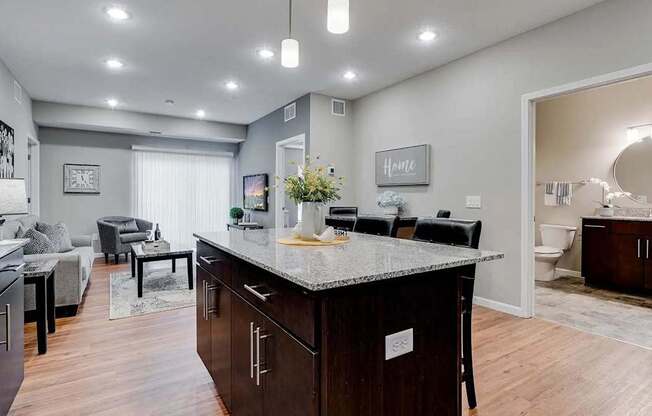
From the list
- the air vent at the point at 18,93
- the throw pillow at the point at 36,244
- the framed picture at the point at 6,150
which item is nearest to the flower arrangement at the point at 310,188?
the throw pillow at the point at 36,244

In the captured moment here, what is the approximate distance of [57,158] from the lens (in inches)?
253

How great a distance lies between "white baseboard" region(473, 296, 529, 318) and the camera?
335cm

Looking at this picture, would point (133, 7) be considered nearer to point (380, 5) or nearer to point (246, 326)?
point (380, 5)

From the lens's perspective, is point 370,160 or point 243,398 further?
point 370,160

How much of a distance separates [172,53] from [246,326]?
3.44m

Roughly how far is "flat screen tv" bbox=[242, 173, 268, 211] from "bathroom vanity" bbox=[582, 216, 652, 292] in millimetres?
4879

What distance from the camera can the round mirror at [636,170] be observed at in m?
4.33

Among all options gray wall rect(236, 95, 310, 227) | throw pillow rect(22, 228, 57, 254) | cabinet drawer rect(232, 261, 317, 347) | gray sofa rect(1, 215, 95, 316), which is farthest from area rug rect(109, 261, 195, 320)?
cabinet drawer rect(232, 261, 317, 347)

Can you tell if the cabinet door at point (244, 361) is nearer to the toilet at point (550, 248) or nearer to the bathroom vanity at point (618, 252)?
the toilet at point (550, 248)

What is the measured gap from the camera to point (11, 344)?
6.00ft

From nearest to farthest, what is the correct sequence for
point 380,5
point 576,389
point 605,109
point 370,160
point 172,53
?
point 576,389 → point 380,5 → point 172,53 → point 605,109 → point 370,160

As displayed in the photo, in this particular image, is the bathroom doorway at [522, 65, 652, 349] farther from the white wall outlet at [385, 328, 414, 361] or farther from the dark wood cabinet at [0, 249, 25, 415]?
A: the dark wood cabinet at [0, 249, 25, 415]

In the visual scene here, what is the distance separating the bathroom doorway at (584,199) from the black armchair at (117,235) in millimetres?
5934

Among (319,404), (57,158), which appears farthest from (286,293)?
(57,158)
